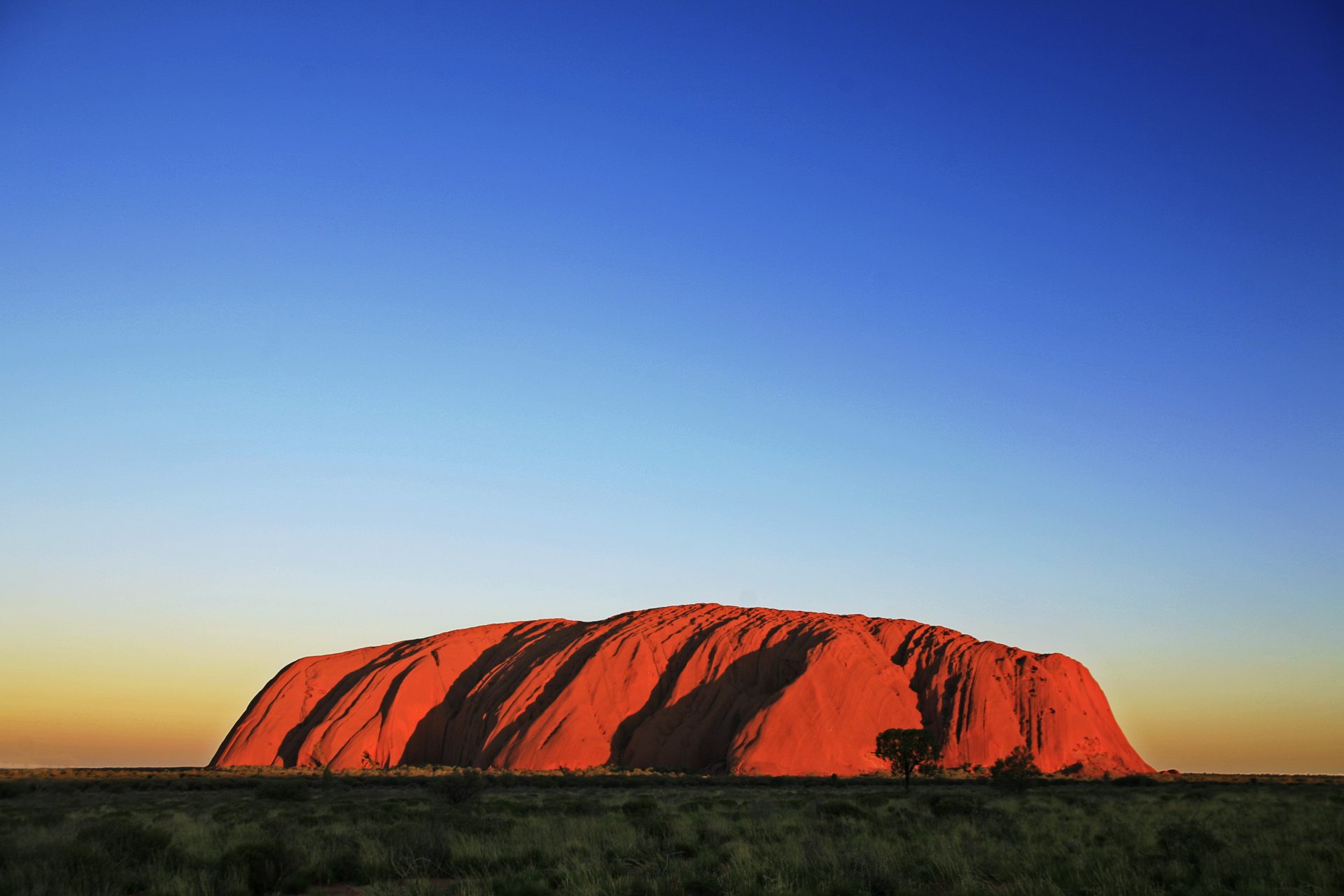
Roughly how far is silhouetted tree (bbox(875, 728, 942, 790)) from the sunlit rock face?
21.4 meters

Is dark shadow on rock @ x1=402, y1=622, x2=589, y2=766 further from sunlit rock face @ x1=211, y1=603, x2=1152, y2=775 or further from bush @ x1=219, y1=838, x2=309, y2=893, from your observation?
bush @ x1=219, y1=838, x2=309, y2=893

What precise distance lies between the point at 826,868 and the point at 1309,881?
6555 millimetres

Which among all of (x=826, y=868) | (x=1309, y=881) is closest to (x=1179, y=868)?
(x=1309, y=881)

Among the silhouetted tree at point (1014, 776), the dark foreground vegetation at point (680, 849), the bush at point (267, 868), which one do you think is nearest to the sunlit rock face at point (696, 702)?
the silhouetted tree at point (1014, 776)

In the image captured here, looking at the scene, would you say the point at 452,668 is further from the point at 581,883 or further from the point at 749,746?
the point at 581,883

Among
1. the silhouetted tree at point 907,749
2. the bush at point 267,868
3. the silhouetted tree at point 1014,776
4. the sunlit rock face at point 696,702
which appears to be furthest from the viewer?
A: the sunlit rock face at point 696,702

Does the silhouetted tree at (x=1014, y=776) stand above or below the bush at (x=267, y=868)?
below

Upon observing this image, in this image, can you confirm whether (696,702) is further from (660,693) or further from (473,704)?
(473,704)

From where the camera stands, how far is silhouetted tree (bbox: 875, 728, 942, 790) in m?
49.0

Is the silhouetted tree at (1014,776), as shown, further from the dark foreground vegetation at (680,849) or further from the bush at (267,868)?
the bush at (267,868)

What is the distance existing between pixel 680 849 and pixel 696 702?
67700 millimetres

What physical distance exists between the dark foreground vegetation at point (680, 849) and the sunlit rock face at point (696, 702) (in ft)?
152

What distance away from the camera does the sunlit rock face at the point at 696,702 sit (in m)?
77.1

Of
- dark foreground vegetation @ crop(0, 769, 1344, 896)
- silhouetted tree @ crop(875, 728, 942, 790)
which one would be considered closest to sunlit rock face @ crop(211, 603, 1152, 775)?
silhouetted tree @ crop(875, 728, 942, 790)
